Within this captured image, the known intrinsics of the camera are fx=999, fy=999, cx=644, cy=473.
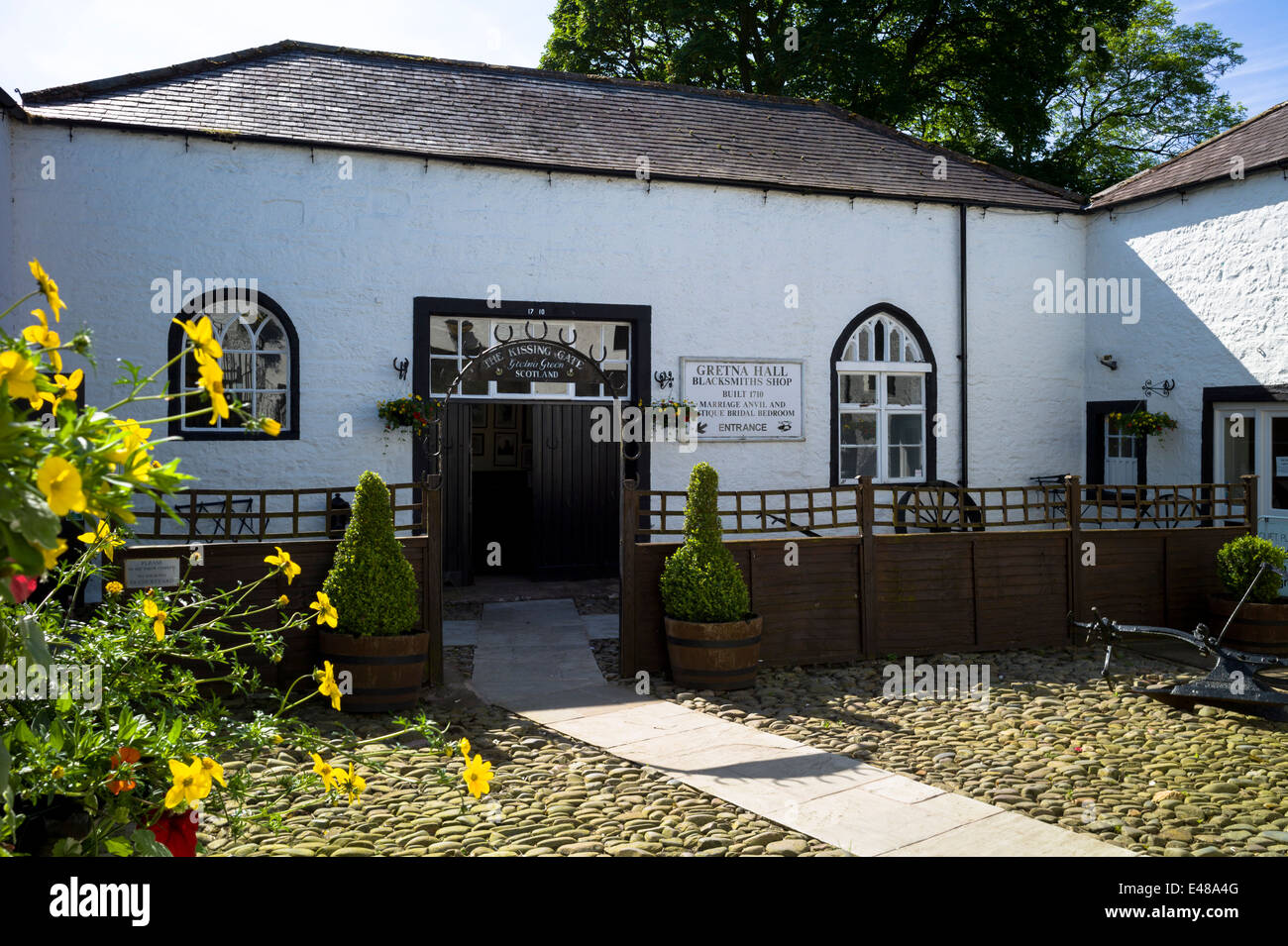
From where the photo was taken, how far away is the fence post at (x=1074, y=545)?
30.9 feet

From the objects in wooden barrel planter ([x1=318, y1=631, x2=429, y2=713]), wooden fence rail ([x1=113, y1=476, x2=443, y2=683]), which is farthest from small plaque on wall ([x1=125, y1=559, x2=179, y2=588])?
wooden barrel planter ([x1=318, y1=631, x2=429, y2=713])

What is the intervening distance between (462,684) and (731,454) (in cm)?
501

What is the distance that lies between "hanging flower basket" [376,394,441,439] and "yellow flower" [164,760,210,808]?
8.54m

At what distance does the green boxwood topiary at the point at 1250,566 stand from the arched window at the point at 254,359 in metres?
9.34

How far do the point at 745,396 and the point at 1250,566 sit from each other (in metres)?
5.47

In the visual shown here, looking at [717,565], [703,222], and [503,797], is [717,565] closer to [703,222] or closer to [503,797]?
[503,797]

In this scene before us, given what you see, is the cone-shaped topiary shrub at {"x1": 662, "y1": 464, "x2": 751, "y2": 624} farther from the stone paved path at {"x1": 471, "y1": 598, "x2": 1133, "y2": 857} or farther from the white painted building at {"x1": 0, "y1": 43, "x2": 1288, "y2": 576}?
the white painted building at {"x1": 0, "y1": 43, "x2": 1288, "y2": 576}

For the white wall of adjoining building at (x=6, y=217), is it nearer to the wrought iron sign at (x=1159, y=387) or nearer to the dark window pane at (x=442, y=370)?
the dark window pane at (x=442, y=370)

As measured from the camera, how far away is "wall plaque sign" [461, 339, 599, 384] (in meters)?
11.0

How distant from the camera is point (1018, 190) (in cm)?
1373

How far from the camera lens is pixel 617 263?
11.6m
